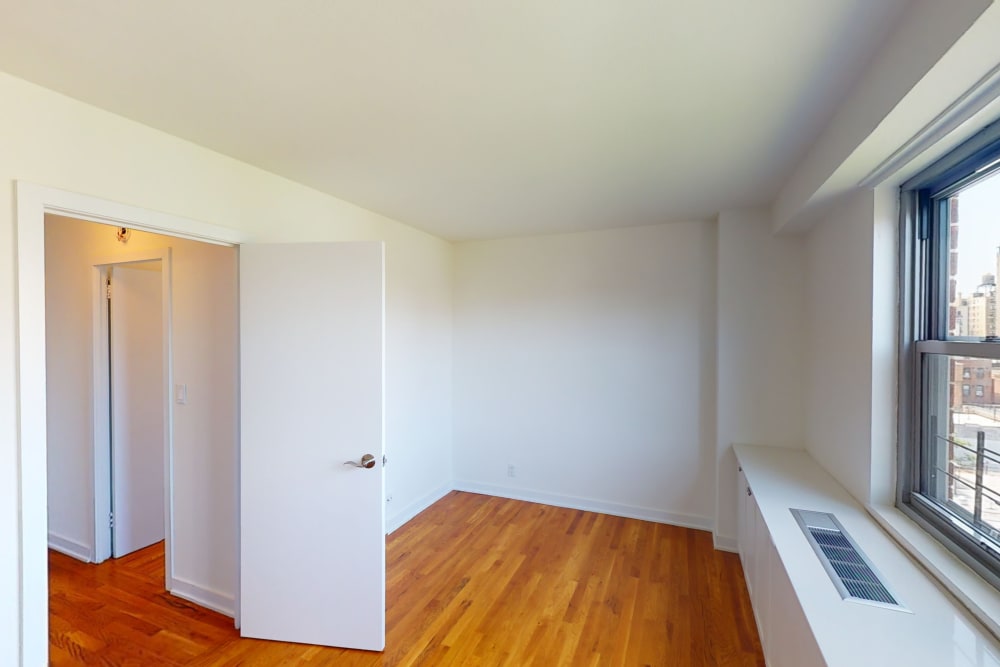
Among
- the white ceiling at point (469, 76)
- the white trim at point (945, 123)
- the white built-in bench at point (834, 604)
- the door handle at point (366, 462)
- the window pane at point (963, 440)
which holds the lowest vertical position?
the white built-in bench at point (834, 604)

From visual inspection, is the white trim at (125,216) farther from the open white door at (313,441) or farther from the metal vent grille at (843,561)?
the metal vent grille at (843,561)

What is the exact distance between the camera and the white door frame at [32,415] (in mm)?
1443

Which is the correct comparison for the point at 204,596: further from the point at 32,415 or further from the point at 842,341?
the point at 842,341

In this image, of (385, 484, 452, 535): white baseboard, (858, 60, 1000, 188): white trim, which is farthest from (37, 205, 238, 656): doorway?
(858, 60, 1000, 188): white trim

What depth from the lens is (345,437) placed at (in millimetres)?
2100

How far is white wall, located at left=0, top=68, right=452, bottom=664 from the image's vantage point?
55.9 inches

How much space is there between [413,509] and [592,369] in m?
1.93

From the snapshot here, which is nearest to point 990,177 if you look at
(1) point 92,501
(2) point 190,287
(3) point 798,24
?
(3) point 798,24

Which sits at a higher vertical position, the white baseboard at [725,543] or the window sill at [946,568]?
the window sill at [946,568]

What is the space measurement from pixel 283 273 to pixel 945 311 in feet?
9.12

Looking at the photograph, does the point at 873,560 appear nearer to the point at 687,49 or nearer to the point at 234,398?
the point at 687,49

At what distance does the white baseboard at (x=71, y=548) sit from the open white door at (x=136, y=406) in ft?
0.44

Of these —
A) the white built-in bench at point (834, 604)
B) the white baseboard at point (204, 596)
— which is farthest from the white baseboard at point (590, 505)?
the white baseboard at point (204, 596)

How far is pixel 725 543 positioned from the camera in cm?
302
